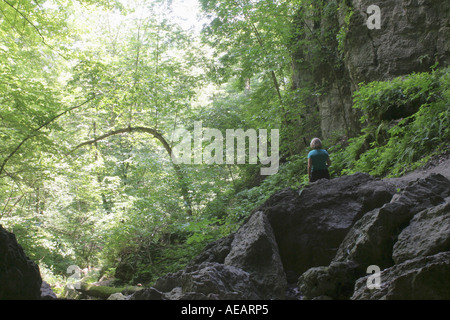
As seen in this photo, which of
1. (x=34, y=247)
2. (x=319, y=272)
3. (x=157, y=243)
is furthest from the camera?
(x=157, y=243)

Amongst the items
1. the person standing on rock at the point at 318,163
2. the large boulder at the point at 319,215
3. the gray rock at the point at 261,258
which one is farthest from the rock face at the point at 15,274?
the person standing on rock at the point at 318,163

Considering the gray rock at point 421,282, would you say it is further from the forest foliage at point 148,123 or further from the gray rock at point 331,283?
the forest foliage at point 148,123

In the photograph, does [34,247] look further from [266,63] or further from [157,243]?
[266,63]

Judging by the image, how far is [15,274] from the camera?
2.28 metres

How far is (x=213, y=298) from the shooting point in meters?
2.39

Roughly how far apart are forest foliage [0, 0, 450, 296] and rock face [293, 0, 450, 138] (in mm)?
592
